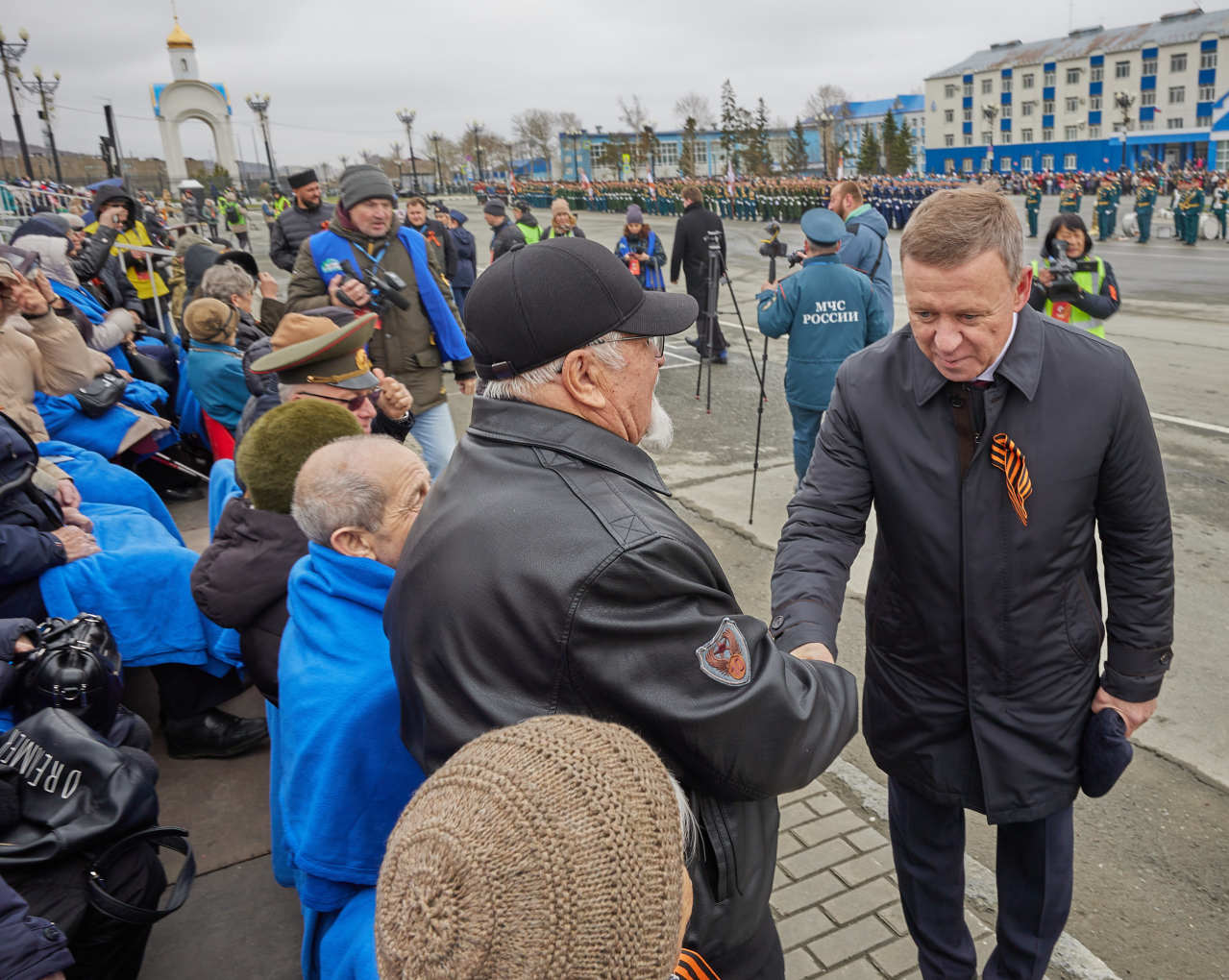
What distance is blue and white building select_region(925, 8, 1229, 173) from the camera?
227ft

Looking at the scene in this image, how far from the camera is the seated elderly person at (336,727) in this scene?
5.75ft

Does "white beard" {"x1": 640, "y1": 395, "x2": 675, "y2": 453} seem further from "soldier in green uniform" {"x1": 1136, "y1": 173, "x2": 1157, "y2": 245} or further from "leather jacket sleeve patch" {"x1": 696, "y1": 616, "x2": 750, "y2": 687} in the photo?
"soldier in green uniform" {"x1": 1136, "y1": 173, "x2": 1157, "y2": 245}

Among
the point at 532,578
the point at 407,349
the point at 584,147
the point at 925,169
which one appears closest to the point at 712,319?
the point at 407,349

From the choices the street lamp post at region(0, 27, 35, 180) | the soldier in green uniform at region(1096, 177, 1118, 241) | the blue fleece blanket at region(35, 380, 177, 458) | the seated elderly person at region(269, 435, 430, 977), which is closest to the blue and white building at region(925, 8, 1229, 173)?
the soldier in green uniform at region(1096, 177, 1118, 241)

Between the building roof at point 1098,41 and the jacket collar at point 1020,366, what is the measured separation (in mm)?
86279

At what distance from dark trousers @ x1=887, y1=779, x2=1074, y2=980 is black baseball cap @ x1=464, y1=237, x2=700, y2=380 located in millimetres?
1528

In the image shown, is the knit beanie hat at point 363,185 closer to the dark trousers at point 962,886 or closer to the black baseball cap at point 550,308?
the black baseball cap at point 550,308

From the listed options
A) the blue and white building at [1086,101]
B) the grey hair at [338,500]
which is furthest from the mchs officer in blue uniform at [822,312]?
the blue and white building at [1086,101]

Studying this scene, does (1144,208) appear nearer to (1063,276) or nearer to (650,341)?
(1063,276)

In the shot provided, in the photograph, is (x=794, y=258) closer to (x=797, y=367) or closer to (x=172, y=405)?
(x=797, y=367)

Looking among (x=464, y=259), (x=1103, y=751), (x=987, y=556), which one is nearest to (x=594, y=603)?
(x=987, y=556)

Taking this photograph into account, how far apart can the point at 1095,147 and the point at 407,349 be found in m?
83.0

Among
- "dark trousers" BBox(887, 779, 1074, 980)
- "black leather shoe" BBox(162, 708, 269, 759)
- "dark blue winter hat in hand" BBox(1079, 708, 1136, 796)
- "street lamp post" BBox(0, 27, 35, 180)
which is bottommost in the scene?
"black leather shoe" BBox(162, 708, 269, 759)

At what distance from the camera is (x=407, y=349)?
16.9 ft
